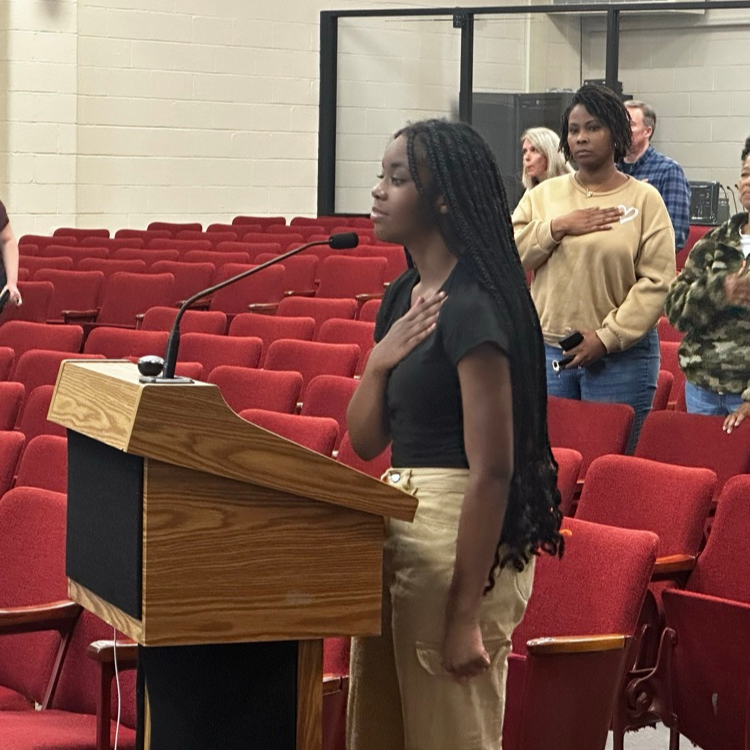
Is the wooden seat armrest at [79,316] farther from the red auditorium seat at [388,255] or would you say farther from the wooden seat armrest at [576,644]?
the wooden seat armrest at [576,644]

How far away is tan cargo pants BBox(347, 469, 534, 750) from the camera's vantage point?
192 cm

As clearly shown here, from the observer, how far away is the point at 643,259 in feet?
13.0

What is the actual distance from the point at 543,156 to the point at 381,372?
303cm

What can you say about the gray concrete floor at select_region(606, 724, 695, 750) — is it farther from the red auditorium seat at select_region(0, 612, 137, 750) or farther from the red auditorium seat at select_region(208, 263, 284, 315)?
the red auditorium seat at select_region(208, 263, 284, 315)

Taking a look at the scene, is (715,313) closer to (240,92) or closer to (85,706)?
(85,706)

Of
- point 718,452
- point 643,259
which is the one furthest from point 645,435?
point 643,259

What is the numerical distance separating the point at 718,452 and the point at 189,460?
2349 mm

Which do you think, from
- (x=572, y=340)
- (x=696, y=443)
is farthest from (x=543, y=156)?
(x=696, y=443)

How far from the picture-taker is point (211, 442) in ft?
5.78

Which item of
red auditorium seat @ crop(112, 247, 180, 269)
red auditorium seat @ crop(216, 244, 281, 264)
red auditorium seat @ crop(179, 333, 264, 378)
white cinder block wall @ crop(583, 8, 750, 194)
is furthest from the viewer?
white cinder block wall @ crop(583, 8, 750, 194)

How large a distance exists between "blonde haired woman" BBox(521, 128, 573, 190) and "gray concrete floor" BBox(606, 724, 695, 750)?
1963 millimetres

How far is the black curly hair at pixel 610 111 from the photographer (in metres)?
3.87

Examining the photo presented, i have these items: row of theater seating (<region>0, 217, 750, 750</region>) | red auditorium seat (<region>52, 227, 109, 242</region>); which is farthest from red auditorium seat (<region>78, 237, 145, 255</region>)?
row of theater seating (<region>0, 217, 750, 750</region>)

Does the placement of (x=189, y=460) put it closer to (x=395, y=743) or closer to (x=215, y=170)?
(x=395, y=743)
